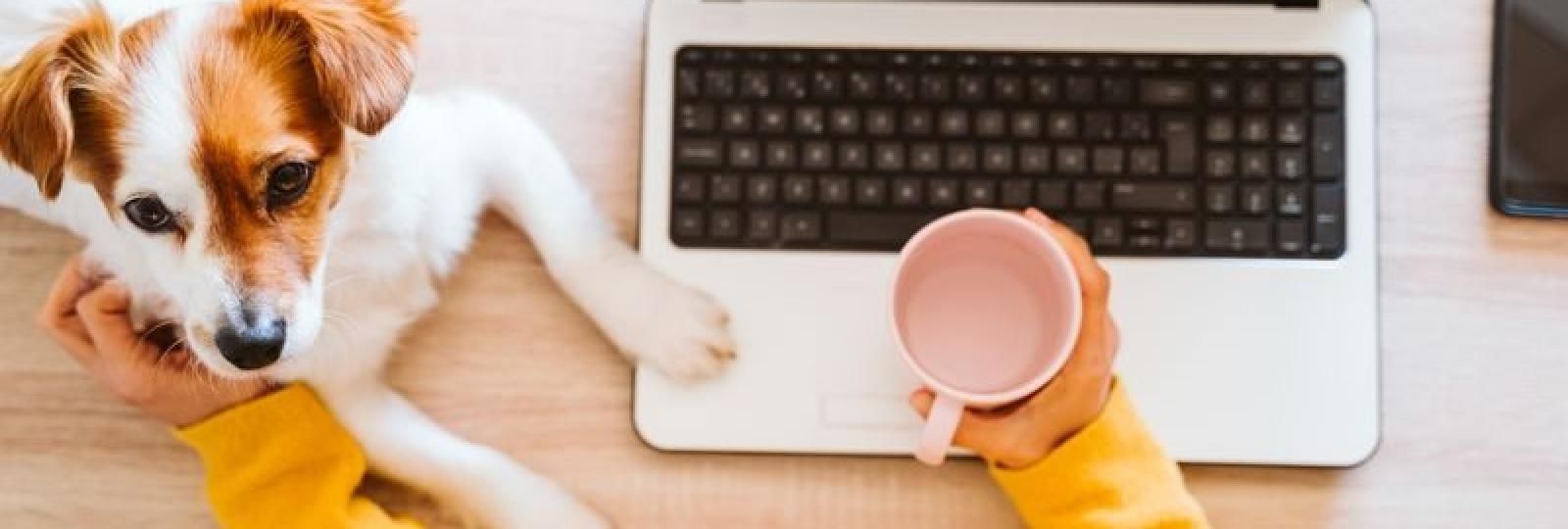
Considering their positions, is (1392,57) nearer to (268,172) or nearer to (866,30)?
(866,30)

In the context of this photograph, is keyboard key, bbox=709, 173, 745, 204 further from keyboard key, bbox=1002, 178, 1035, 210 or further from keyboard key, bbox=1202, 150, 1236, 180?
keyboard key, bbox=1202, 150, 1236, 180

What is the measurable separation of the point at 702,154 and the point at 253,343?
31cm

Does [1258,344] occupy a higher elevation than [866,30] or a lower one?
lower

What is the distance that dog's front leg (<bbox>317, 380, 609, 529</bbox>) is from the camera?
0.94m

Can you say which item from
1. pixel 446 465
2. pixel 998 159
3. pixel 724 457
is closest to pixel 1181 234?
pixel 998 159

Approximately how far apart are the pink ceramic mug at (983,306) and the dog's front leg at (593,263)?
137 millimetres

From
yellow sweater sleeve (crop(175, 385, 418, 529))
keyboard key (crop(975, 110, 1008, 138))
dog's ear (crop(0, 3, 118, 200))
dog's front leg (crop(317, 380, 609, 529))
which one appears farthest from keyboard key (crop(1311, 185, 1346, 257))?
dog's ear (crop(0, 3, 118, 200))

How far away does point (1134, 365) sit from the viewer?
3.07 feet

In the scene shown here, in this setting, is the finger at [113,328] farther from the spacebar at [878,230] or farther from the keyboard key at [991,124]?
the keyboard key at [991,124]

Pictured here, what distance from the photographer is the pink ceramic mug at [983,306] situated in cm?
85

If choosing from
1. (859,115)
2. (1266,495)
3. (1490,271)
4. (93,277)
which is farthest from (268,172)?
(1490,271)

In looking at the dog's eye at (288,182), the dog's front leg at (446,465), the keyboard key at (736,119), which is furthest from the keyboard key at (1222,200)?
the dog's eye at (288,182)

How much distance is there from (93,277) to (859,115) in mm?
520

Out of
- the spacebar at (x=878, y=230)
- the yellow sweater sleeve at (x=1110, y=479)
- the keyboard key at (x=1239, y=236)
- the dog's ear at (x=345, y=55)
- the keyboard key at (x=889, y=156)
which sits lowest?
the yellow sweater sleeve at (x=1110, y=479)
